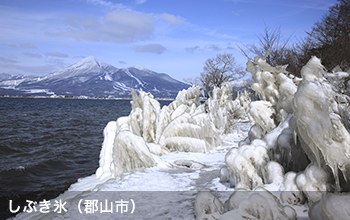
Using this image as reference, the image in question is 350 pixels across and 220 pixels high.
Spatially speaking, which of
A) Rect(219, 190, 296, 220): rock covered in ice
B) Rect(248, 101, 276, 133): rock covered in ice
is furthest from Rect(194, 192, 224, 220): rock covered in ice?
Rect(248, 101, 276, 133): rock covered in ice

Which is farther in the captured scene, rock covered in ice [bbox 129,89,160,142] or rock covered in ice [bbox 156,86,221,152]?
rock covered in ice [bbox 129,89,160,142]

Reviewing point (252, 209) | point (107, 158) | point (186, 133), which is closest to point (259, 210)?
point (252, 209)

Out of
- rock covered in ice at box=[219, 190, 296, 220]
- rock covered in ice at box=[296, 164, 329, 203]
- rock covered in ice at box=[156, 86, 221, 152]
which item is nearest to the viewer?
rock covered in ice at box=[219, 190, 296, 220]

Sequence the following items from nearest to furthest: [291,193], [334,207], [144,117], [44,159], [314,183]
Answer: [334,207] → [314,183] → [291,193] → [144,117] → [44,159]

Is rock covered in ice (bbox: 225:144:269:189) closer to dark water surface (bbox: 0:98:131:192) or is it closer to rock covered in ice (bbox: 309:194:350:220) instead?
rock covered in ice (bbox: 309:194:350:220)

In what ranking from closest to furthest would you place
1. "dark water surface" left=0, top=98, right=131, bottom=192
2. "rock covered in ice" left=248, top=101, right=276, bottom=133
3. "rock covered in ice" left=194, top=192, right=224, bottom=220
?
"rock covered in ice" left=194, top=192, right=224, bottom=220
"rock covered in ice" left=248, top=101, right=276, bottom=133
"dark water surface" left=0, top=98, right=131, bottom=192

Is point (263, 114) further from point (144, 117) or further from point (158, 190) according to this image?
point (144, 117)

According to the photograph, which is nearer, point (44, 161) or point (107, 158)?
point (107, 158)

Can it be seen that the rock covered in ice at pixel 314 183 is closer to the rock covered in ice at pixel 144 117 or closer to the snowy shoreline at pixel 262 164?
the snowy shoreline at pixel 262 164

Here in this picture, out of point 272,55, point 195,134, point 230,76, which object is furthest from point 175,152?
point 230,76

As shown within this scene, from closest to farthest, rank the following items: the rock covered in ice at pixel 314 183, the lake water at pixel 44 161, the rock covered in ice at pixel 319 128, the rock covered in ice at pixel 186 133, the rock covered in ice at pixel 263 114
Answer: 1. the rock covered in ice at pixel 319 128
2. the rock covered in ice at pixel 314 183
3. the rock covered in ice at pixel 263 114
4. the lake water at pixel 44 161
5. the rock covered in ice at pixel 186 133

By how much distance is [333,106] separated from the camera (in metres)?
6.31

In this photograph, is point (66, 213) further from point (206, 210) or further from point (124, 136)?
point (124, 136)

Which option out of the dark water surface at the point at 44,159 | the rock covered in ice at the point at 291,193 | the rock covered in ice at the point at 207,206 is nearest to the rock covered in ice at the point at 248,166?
the rock covered in ice at the point at 291,193
